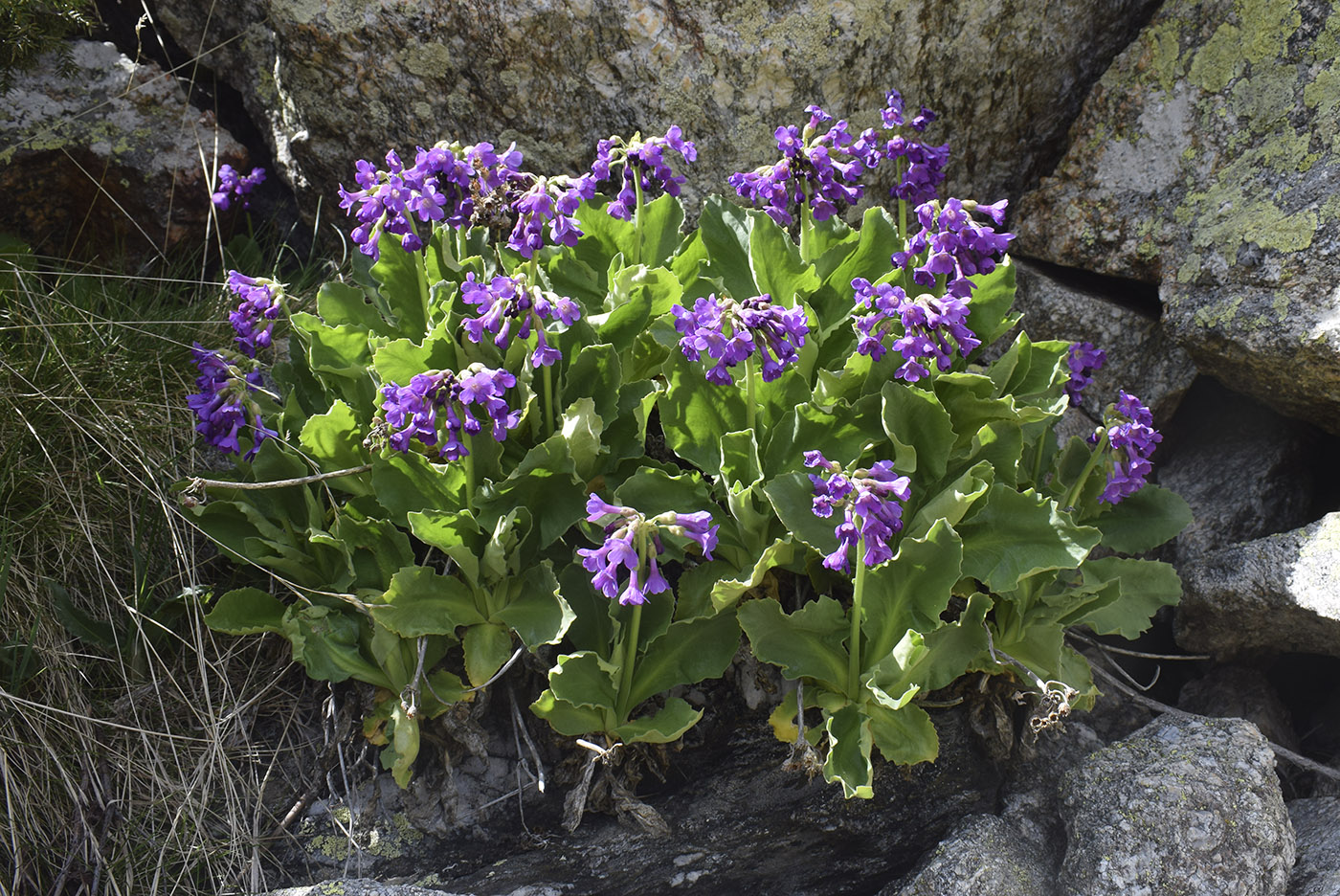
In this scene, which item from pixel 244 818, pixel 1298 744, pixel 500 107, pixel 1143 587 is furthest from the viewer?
pixel 500 107

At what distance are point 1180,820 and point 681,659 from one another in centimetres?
140

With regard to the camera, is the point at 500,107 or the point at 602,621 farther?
the point at 500,107

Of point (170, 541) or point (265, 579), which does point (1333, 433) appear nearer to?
point (265, 579)

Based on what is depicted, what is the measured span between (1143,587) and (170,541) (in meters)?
3.13

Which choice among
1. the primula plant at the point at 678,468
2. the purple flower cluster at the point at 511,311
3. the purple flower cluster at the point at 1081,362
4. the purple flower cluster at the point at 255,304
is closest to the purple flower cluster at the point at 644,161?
the primula plant at the point at 678,468

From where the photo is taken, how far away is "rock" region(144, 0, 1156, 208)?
13.6 feet

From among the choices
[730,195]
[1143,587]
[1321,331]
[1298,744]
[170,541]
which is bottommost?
[1298,744]

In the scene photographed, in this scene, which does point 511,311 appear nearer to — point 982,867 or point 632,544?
point 632,544

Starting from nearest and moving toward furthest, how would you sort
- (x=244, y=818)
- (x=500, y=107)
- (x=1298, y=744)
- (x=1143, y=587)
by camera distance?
(x=244, y=818) → (x=1143, y=587) → (x=1298, y=744) → (x=500, y=107)

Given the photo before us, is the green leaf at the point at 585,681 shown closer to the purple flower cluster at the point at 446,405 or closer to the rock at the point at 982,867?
the purple flower cluster at the point at 446,405

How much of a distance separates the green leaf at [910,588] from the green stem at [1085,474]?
2.06 ft

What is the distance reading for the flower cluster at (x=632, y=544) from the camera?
2.56 meters

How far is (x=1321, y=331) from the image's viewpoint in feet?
11.6

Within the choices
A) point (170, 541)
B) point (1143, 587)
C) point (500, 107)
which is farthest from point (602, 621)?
point (500, 107)
